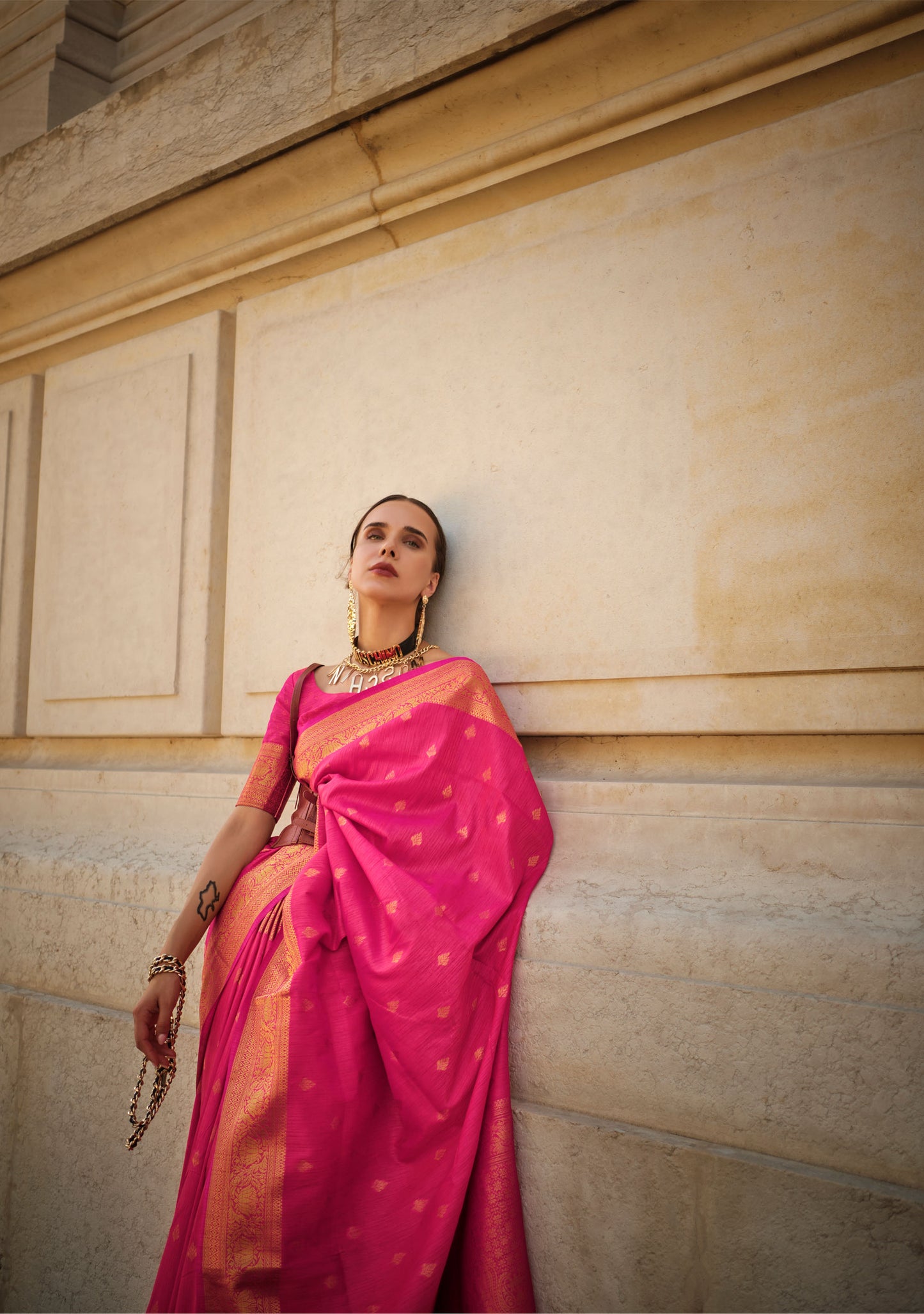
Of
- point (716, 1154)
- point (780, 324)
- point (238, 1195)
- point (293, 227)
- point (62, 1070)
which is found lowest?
point (62, 1070)

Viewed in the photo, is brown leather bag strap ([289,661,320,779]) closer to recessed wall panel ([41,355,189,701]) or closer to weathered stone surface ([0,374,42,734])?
recessed wall panel ([41,355,189,701])

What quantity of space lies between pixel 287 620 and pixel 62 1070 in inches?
63.5

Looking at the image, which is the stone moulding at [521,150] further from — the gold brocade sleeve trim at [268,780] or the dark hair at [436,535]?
the gold brocade sleeve trim at [268,780]

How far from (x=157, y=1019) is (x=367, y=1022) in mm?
592

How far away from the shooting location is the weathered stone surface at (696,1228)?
Answer: 1642mm

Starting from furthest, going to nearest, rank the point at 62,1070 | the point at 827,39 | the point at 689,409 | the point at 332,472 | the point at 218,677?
the point at 218,677, the point at 332,472, the point at 62,1070, the point at 689,409, the point at 827,39

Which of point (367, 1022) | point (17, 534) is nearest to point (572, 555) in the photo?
point (367, 1022)

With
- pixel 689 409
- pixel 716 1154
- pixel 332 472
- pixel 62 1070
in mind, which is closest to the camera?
pixel 716 1154

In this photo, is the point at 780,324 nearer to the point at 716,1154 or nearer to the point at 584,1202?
the point at 716,1154

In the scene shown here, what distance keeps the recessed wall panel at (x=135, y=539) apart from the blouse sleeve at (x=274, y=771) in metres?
0.75

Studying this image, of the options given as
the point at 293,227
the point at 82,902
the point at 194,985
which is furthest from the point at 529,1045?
the point at 293,227

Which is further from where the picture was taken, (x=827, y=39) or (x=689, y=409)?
(x=689, y=409)

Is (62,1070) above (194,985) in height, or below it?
below

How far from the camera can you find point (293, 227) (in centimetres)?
316
